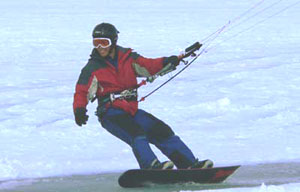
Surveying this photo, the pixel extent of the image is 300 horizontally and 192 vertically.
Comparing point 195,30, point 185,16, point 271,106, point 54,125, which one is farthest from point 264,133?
point 185,16

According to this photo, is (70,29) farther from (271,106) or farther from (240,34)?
(271,106)

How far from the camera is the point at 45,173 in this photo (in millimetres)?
7207

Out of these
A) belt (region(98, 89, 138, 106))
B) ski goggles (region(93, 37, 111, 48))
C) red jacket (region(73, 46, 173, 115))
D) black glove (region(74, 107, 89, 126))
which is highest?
ski goggles (region(93, 37, 111, 48))

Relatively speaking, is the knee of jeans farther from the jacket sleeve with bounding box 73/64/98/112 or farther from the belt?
the jacket sleeve with bounding box 73/64/98/112

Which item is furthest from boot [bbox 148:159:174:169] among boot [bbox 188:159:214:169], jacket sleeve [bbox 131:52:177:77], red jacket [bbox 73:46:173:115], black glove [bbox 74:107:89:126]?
jacket sleeve [bbox 131:52:177:77]

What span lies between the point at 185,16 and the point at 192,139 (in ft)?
43.3

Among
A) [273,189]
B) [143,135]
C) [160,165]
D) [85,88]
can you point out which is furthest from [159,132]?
[273,189]

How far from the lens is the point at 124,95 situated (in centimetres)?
652

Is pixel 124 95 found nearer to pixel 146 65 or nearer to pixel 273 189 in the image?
pixel 146 65

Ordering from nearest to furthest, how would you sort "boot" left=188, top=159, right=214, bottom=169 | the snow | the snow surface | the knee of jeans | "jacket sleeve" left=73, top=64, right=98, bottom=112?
the snow < "jacket sleeve" left=73, top=64, right=98, bottom=112 < "boot" left=188, top=159, right=214, bottom=169 < the knee of jeans < the snow surface

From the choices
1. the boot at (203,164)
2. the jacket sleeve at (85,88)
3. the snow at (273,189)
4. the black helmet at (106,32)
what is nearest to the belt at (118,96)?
the jacket sleeve at (85,88)

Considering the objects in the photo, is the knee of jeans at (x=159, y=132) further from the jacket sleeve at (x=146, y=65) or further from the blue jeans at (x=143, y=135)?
the jacket sleeve at (x=146, y=65)

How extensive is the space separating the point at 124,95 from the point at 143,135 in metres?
0.35

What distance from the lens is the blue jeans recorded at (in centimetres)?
637
